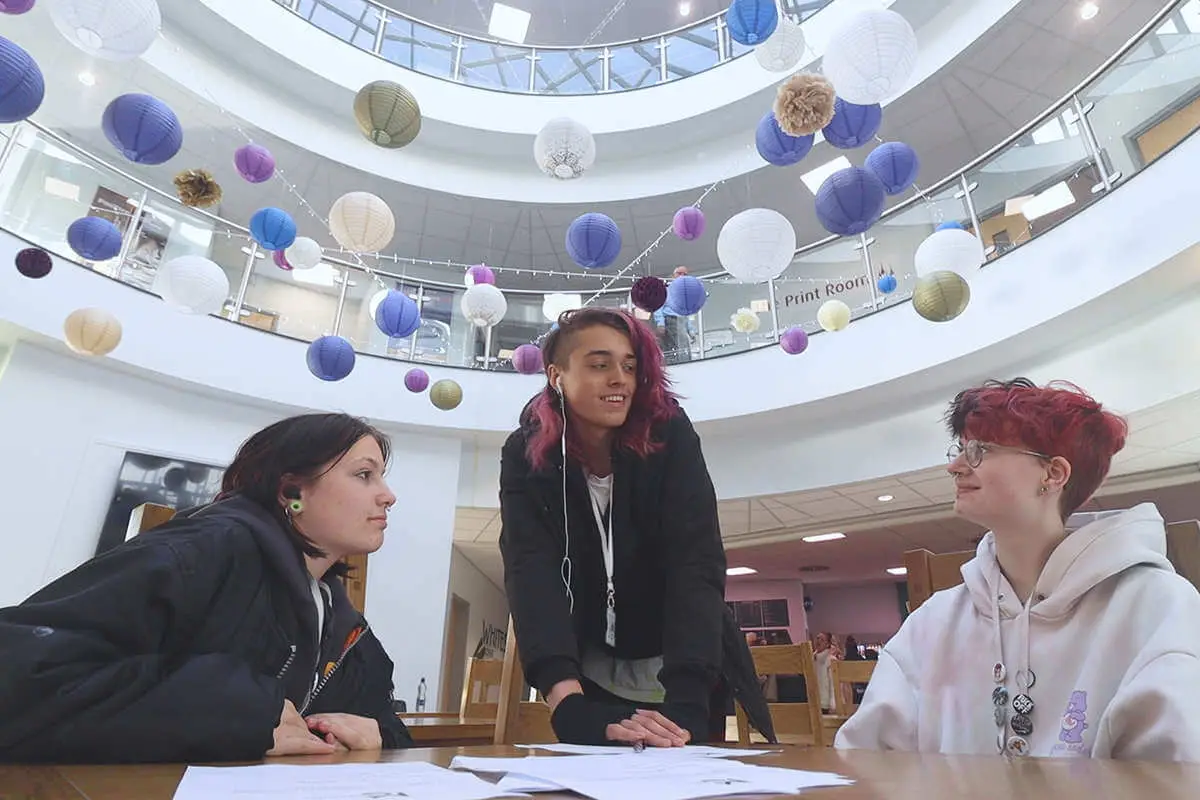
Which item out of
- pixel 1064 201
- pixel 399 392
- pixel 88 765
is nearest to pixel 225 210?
pixel 399 392

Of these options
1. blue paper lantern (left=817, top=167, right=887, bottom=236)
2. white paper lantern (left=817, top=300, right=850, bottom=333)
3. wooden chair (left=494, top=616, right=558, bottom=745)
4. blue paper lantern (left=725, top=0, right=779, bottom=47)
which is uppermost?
blue paper lantern (left=725, top=0, right=779, bottom=47)

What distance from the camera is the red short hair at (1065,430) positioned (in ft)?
4.14

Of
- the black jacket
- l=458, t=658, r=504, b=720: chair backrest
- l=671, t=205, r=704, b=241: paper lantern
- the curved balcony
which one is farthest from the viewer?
the curved balcony

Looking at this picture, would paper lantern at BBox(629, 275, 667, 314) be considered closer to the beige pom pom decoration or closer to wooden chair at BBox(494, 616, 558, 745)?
the beige pom pom decoration

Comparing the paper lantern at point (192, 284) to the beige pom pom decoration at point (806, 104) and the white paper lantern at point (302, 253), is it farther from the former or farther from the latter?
the beige pom pom decoration at point (806, 104)

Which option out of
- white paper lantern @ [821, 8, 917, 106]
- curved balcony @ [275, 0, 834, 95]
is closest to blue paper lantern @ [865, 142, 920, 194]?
white paper lantern @ [821, 8, 917, 106]

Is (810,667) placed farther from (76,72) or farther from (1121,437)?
(76,72)

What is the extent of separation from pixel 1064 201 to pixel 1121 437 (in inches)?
182

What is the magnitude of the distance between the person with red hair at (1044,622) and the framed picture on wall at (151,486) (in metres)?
5.66

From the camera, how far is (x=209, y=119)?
7906 millimetres

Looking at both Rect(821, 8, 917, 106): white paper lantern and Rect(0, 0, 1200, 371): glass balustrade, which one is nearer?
Rect(821, 8, 917, 106): white paper lantern

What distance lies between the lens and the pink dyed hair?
4.71 ft

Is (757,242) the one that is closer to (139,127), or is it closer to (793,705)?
(793,705)

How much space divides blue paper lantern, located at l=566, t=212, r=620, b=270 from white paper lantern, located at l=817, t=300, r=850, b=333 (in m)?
2.08
